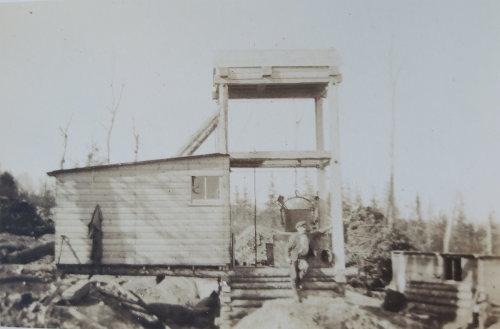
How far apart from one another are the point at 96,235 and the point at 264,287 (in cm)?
451

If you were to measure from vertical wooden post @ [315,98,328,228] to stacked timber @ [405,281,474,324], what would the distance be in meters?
3.02

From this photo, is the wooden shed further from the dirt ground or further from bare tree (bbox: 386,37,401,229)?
bare tree (bbox: 386,37,401,229)

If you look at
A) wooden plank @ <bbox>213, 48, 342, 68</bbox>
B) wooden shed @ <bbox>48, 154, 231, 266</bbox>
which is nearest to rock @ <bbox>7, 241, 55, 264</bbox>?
wooden shed @ <bbox>48, 154, 231, 266</bbox>

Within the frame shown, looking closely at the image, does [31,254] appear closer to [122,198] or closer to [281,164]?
[122,198]

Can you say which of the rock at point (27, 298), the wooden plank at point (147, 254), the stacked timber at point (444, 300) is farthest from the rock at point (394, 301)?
the rock at point (27, 298)

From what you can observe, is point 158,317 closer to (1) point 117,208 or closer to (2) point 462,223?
(1) point 117,208

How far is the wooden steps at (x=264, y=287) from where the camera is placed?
9383 mm

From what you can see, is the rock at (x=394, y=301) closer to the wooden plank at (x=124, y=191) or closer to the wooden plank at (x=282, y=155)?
the wooden plank at (x=282, y=155)

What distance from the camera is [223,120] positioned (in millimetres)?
9875

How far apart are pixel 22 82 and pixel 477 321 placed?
43.2 ft

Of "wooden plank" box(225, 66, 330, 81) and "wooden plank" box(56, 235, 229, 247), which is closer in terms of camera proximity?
"wooden plank" box(56, 235, 229, 247)

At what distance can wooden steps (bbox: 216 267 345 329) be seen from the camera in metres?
9.38

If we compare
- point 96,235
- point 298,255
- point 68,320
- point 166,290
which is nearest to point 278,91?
point 298,255

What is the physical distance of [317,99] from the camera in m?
11.4
